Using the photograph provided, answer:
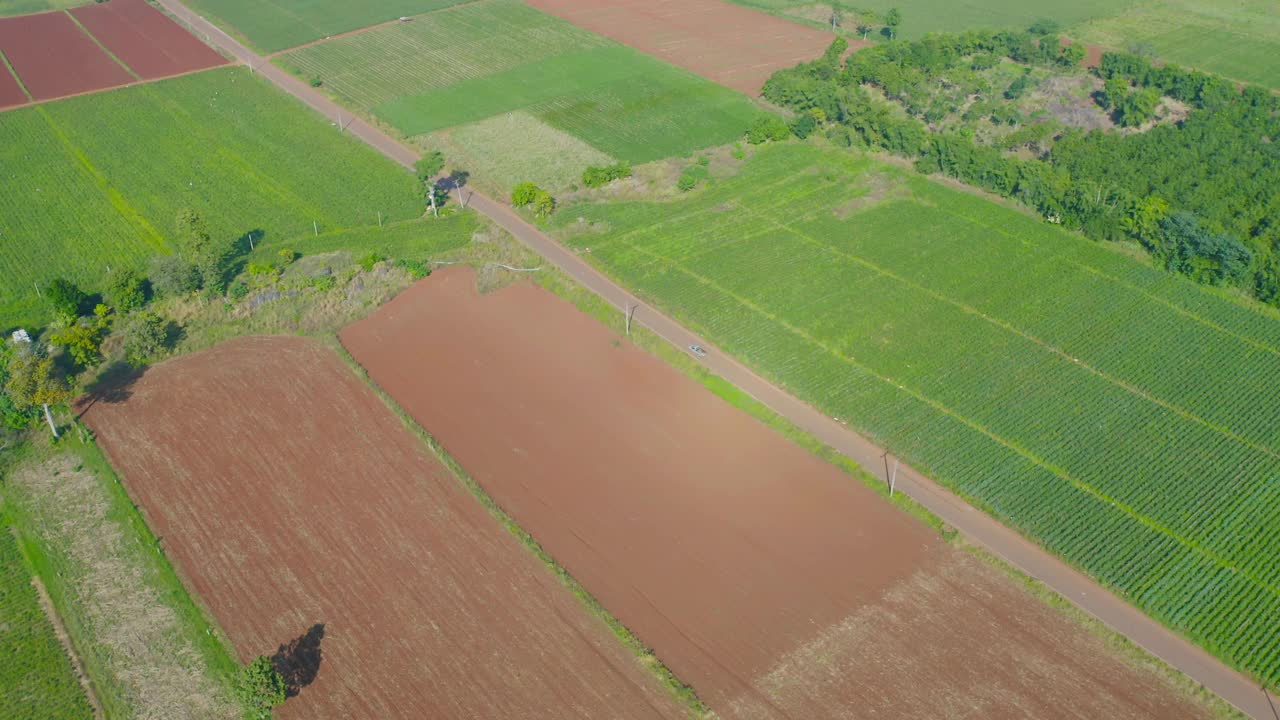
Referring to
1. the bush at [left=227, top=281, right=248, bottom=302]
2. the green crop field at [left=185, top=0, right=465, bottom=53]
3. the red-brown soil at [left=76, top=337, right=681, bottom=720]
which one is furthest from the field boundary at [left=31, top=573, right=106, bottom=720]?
the green crop field at [left=185, top=0, right=465, bottom=53]

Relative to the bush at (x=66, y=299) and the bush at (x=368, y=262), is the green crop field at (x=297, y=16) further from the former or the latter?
the bush at (x=66, y=299)

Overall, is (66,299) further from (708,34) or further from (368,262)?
(708,34)

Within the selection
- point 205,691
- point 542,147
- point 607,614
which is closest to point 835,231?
point 542,147

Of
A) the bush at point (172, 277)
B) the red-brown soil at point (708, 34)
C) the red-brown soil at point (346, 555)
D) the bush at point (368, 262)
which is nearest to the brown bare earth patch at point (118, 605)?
the red-brown soil at point (346, 555)

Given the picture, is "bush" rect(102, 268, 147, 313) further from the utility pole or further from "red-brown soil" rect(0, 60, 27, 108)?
"red-brown soil" rect(0, 60, 27, 108)

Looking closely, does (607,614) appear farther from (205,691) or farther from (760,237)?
(760,237)

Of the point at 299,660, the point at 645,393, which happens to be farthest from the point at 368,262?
the point at 299,660
